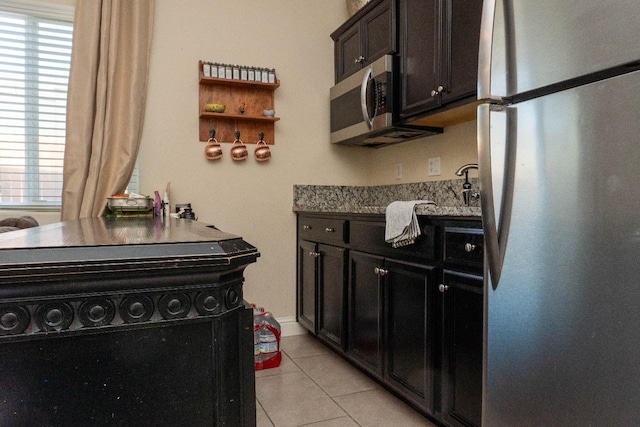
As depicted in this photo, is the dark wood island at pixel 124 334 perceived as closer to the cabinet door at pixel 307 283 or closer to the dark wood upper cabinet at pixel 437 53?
the dark wood upper cabinet at pixel 437 53

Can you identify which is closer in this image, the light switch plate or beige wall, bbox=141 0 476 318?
beige wall, bbox=141 0 476 318

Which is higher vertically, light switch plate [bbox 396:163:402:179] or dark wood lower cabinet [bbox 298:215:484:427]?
light switch plate [bbox 396:163:402:179]

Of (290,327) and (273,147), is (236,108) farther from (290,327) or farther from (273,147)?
(290,327)

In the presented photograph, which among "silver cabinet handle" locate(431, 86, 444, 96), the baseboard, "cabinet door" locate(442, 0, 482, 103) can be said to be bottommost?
the baseboard

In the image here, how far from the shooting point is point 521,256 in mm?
1132

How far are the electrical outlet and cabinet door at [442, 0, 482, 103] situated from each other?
0.69 metres

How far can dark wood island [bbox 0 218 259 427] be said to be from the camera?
546 mm

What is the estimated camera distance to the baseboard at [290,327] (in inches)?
128

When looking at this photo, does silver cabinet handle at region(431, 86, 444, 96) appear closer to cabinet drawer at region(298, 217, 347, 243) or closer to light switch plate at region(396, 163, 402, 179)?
cabinet drawer at region(298, 217, 347, 243)

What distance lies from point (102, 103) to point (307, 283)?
1.78 meters

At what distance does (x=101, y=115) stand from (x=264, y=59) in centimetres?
120

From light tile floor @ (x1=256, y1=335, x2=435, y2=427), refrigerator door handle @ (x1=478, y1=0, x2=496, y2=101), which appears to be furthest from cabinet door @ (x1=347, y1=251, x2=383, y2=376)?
refrigerator door handle @ (x1=478, y1=0, x2=496, y2=101)

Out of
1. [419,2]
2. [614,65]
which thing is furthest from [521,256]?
[419,2]

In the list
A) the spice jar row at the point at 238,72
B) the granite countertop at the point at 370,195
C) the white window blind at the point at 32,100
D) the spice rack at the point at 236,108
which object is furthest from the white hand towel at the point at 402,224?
the white window blind at the point at 32,100
